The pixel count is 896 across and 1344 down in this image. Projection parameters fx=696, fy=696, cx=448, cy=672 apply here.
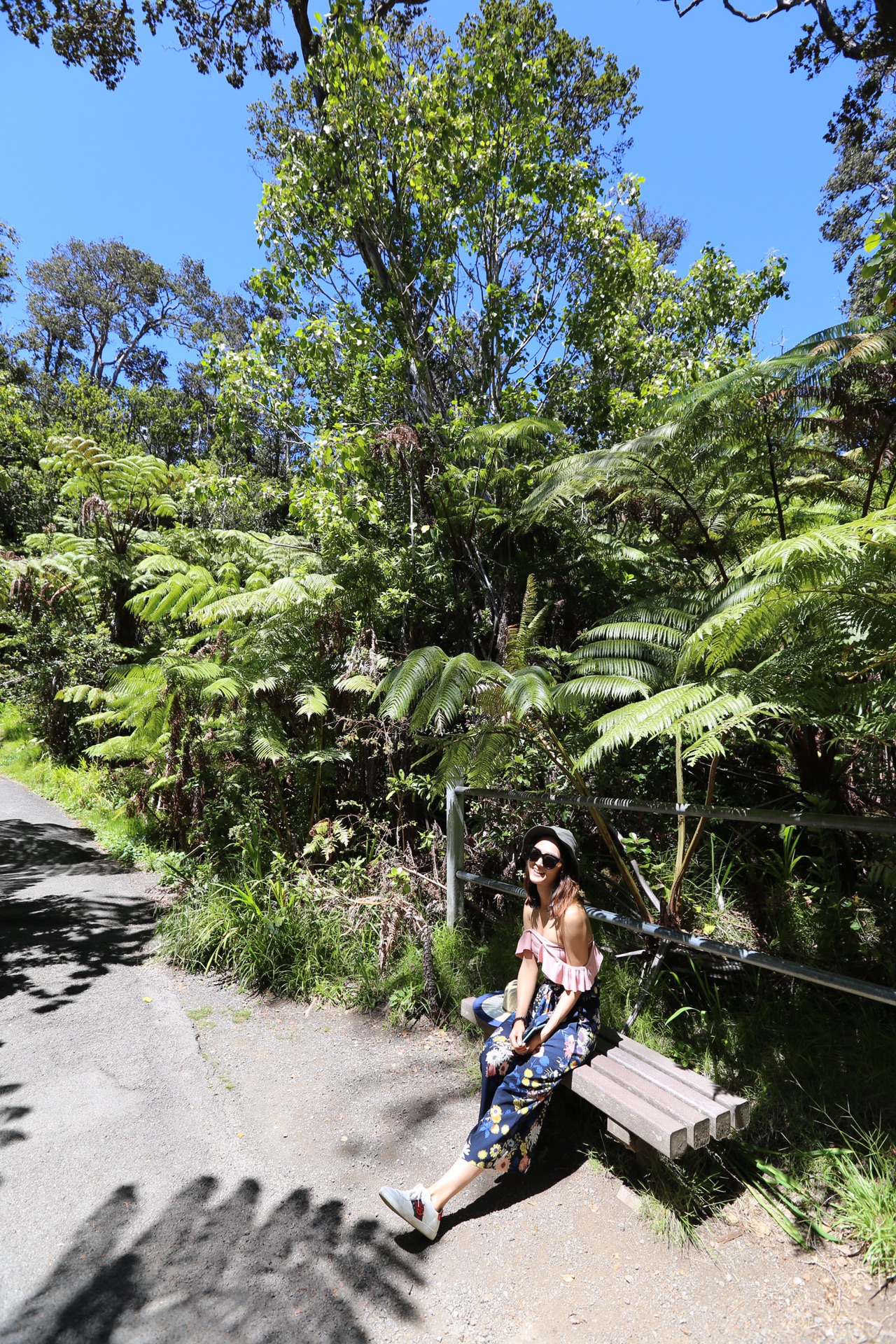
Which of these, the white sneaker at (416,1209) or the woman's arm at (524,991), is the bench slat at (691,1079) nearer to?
the woman's arm at (524,991)

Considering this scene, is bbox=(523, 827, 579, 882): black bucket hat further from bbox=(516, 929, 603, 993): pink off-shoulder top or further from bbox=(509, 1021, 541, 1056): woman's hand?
bbox=(509, 1021, 541, 1056): woman's hand

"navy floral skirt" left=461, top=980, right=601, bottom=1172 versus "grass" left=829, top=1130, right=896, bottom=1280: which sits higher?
"navy floral skirt" left=461, top=980, right=601, bottom=1172

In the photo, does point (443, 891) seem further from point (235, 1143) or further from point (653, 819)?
point (235, 1143)

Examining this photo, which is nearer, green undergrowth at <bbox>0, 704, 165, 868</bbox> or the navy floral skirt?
the navy floral skirt

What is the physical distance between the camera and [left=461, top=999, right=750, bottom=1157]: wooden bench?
7.88 feet

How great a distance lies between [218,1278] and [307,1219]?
40 centimetres

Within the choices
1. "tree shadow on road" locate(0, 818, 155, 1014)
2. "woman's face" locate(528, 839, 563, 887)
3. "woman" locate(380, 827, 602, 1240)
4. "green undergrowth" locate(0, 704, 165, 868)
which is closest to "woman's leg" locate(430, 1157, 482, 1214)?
"woman" locate(380, 827, 602, 1240)

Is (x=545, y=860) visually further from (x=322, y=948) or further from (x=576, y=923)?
(x=322, y=948)

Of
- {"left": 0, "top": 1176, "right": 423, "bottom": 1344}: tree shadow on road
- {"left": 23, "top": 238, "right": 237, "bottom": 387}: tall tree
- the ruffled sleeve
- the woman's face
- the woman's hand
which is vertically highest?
{"left": 23, "top": 238, "right": 237, "bottom": 387}: tall tree

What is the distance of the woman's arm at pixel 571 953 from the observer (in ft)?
9.59

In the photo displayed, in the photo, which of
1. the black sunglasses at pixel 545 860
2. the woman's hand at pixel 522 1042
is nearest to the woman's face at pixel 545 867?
the black sunglasses at pixel 545 860

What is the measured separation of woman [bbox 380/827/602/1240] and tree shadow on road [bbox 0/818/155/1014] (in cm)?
314

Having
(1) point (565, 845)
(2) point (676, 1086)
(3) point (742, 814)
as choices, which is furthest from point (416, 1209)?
(3) point (742, 814)

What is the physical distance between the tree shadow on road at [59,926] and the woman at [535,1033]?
3.14 metres
